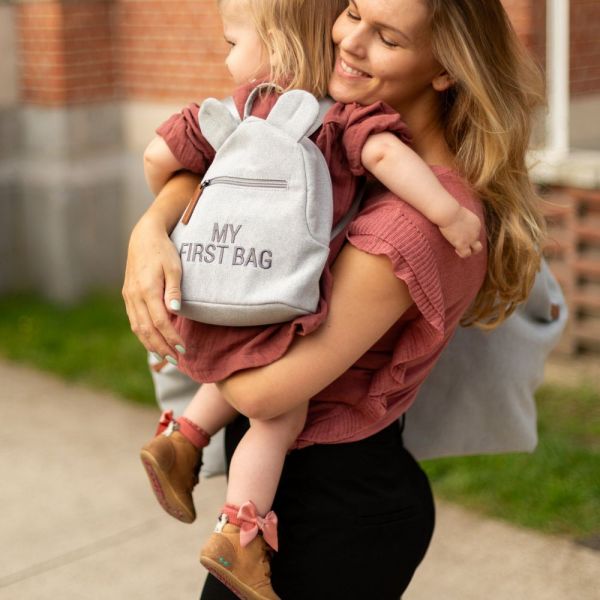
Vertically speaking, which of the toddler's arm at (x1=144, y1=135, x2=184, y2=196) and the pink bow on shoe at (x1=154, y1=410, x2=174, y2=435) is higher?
the toddler's arm at (x1=144, y1=135, x2=184, y2=196)

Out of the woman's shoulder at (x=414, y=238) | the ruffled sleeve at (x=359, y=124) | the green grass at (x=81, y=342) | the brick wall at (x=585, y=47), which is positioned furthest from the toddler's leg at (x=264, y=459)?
the brick wall at (x=585, y=47)

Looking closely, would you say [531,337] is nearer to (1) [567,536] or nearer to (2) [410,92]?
(2) [410,92]

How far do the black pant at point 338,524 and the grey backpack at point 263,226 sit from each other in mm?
358

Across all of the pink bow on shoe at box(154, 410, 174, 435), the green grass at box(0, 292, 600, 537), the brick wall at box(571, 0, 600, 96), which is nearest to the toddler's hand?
the pink bow on shoe at box(154, 410, 174, 435)

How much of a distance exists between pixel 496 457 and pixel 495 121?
101 inches

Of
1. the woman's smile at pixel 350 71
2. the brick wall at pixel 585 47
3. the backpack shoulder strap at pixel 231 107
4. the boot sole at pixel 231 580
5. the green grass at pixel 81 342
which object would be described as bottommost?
the green grass at pixel 81 342

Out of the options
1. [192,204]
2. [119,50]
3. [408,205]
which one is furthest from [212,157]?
[119,50]

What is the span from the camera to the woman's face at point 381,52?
202 cm

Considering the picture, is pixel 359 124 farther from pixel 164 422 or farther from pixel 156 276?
pixel 164 422

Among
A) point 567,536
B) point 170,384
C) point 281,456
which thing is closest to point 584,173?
point 567,536

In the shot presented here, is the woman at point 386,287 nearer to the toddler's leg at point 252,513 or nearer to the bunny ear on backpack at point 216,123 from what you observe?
the toddler's leg at point 252,513

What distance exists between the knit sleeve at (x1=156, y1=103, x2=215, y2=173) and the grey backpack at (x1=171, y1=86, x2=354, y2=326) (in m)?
0.17

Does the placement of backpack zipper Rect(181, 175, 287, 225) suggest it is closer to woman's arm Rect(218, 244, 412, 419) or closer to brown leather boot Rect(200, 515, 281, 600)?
woman's arm Rect(218, 244, 412, 419)

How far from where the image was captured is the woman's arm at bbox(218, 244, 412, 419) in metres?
2.00
